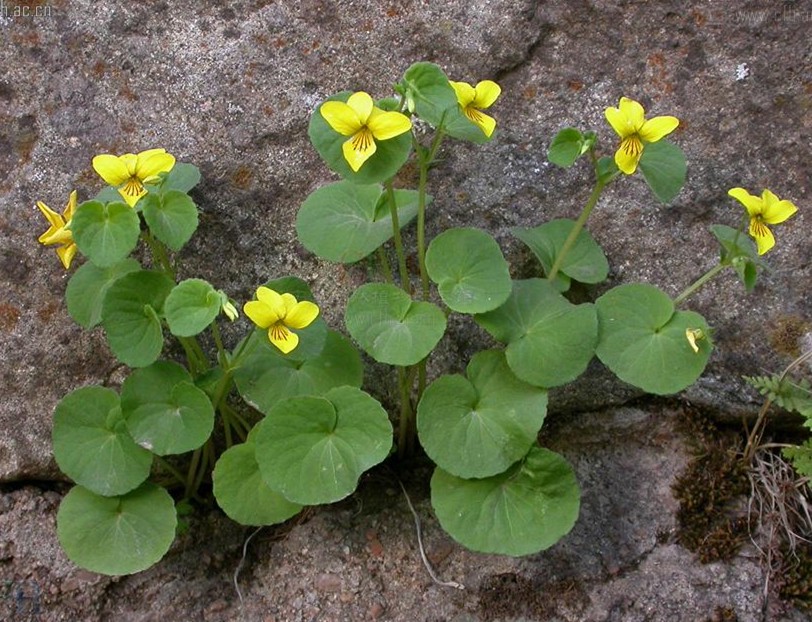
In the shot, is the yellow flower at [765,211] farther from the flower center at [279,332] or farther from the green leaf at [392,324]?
the flower center at [279,332]

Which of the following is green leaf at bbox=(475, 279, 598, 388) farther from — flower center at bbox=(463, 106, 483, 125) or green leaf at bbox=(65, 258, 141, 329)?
green leaf at bbox=(65, 258, 141, 329)

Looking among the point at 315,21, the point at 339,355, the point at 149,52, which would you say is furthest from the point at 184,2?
the point at 339,355

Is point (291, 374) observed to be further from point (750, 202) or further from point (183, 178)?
point (750, 202)

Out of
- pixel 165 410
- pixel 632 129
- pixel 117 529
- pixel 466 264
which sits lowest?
pixel 117 529

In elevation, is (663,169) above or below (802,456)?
above

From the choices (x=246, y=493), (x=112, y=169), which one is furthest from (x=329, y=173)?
(x=246, y=493)

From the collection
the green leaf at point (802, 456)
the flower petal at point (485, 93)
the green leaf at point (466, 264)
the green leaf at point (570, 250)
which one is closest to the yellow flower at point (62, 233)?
the green leaf at point (466, 264)

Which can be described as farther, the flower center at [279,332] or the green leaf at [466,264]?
the green leaf at [466,264]
